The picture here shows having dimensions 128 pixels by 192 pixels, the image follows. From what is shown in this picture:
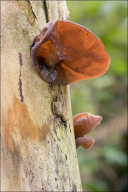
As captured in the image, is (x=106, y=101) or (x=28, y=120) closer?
(x=28, y=120)

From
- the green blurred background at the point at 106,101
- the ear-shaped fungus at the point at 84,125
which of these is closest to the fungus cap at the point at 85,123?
the ear-shaped fungus at the point at 84,125

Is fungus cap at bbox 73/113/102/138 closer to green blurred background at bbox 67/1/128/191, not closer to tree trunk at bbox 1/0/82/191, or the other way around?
tree trunk at bbox 1/0/82/191

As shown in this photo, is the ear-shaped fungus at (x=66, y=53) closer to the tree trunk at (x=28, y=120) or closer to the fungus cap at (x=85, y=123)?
the tree trunk at (x=28, y=120)

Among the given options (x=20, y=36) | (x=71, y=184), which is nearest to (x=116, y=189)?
(x=71, y=184)

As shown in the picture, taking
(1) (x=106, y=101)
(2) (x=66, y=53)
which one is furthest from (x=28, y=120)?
(1) (x=106, y=101)

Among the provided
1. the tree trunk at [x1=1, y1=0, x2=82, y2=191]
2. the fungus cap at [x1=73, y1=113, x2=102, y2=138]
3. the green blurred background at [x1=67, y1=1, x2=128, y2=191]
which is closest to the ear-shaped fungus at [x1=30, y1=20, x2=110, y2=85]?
the tree trunk at [x1=1, y1=0, x2=82, y2=191]

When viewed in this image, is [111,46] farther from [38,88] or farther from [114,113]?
[38,88]

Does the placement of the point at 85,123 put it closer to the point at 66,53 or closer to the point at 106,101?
the point at 66,53
